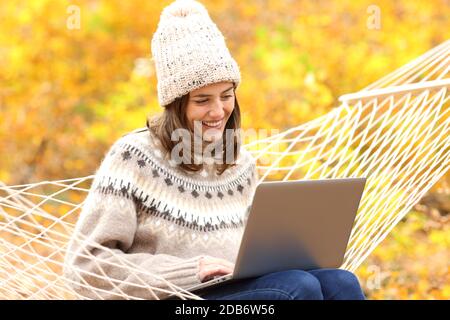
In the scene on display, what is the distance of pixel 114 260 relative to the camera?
1.63 m

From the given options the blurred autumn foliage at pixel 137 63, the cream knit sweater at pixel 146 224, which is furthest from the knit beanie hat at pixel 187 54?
the blurred autumn foliage at pixel 137 63

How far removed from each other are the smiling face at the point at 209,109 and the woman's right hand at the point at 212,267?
0.30m

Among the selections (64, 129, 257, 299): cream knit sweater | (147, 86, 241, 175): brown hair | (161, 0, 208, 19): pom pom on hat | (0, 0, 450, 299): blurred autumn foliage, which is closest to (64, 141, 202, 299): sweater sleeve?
(64, 129, 257, 299): cream knit sweater

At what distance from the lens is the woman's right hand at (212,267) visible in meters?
1.62

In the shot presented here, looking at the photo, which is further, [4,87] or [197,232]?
[4,87]

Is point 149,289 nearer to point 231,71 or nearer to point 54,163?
point 231,71

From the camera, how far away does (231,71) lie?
1.84 m

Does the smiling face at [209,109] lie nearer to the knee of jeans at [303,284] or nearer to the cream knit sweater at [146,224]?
the cream knit sweater at [146,224]

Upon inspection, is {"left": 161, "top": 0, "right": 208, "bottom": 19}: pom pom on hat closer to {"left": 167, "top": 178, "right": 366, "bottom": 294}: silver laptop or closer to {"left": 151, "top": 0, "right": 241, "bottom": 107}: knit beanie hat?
{"left": 151, "top": 0, "right": 241, "bottom": 107}: knit beanie hat

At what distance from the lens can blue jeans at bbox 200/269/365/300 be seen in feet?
5.18

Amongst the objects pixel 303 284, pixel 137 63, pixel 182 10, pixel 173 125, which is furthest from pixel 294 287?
pixel 137 63

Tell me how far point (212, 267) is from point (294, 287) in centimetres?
17
